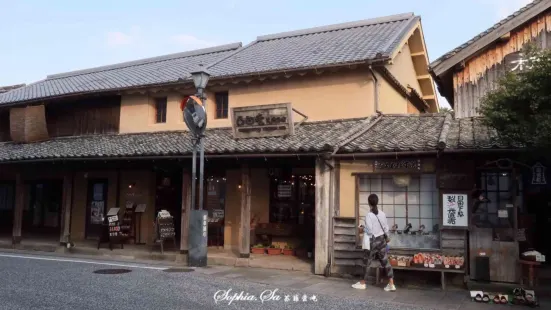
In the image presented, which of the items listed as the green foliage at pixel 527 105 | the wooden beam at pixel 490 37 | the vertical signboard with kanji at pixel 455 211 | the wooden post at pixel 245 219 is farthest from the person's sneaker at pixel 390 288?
the wooden beam at pixel 490 37

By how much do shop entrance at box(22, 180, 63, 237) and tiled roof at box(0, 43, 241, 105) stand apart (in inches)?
146

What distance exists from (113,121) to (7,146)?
472 centimetres

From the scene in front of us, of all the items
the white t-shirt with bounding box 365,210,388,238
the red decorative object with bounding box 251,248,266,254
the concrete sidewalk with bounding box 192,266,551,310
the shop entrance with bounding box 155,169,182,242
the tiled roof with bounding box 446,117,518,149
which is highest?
the tiled roof with bounding box 446,117,518,149

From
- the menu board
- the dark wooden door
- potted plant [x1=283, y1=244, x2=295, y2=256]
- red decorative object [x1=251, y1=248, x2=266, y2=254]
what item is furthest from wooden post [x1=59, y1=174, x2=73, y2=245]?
potted plant [x1=283, y1=244, x2=295, y2=256]

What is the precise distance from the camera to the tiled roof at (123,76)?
17.3m

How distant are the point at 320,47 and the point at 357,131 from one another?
537 cm

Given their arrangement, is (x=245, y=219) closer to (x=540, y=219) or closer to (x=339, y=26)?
(x=540, y=219)

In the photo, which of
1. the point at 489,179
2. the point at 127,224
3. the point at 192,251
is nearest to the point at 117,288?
the point at 192,251

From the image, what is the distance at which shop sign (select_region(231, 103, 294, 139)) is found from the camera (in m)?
12.8

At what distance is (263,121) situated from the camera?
13203 millimetres

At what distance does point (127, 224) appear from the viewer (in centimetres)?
1523

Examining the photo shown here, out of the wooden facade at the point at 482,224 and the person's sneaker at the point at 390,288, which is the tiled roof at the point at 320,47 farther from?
the person's sneaker at the point at 390,288

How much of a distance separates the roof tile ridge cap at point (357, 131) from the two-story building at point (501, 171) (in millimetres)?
2170

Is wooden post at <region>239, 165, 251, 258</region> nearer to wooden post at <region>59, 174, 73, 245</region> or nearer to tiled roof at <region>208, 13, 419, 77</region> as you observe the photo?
tiled roof at <region>208, 13, 419, 77</region>
